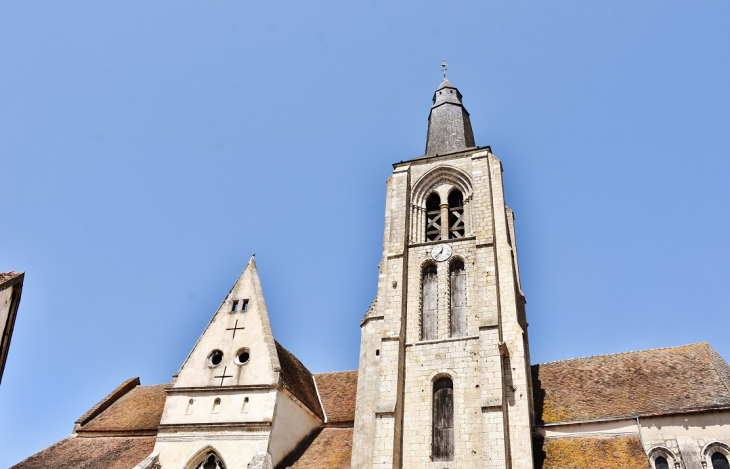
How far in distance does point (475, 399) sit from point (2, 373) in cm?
1207

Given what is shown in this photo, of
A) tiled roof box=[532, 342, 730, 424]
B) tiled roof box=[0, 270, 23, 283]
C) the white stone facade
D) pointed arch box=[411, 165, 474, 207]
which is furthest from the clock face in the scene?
tiled roof box=[0, 270, 23, 283]

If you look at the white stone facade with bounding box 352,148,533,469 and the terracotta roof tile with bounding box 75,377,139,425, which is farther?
the terracotta roof tile with bounding box 75,377,139,425

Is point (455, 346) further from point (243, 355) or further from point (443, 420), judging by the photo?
point (243, 355)

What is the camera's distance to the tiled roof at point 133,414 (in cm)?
2202

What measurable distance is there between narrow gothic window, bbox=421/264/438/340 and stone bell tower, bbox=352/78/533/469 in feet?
0.12

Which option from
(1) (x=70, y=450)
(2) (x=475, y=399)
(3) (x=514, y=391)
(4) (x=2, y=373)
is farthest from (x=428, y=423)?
(1) (x=70, y=450)

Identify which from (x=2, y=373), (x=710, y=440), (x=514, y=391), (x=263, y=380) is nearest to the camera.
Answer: (x=2, y=373)

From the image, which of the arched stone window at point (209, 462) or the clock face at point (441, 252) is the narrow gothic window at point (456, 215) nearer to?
the clock face at point (441, 252)

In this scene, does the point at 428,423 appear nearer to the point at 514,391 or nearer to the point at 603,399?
the point at 514,391

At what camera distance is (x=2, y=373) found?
1290 cm

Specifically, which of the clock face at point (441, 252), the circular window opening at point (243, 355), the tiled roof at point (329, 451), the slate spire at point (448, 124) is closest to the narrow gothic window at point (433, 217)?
the clock face at point (441, 252)

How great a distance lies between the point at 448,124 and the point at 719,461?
15.6 meters

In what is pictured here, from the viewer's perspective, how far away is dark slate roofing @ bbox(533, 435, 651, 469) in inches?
663

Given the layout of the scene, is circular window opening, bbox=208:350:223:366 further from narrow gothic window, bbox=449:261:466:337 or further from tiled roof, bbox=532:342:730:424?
tiled roof, bbox=532:342:730:424
